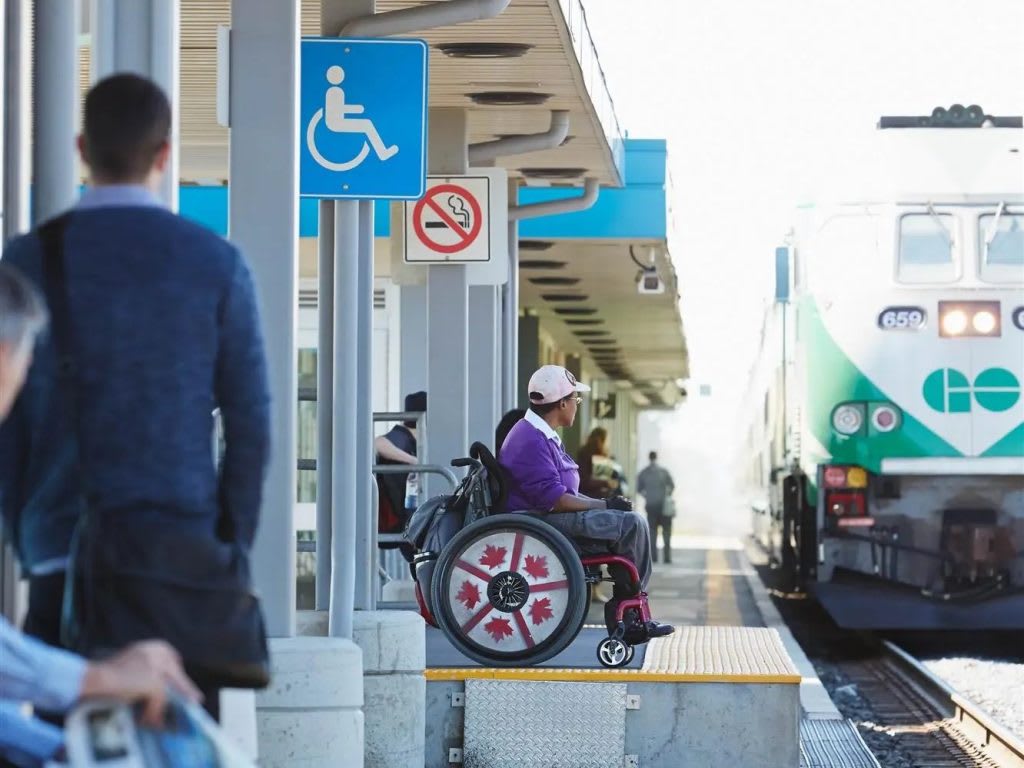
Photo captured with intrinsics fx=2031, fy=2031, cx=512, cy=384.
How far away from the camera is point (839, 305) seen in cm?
1555

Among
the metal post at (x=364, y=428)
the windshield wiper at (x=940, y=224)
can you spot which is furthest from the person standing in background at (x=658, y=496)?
the metal post at (x=364, y=428)

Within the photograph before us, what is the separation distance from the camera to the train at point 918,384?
14773 mm

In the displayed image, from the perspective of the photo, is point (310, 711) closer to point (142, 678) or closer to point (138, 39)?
point (138, 39)

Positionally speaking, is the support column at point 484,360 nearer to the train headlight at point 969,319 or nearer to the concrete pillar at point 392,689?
the train headlight at point 969,319

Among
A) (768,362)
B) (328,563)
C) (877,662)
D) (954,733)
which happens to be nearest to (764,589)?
(768,362)

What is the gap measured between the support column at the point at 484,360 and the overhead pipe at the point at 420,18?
209 inches

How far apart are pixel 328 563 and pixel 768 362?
14.3m

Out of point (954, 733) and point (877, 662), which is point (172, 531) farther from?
point (877, 662)

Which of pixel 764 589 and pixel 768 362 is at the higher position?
pixel 768 362

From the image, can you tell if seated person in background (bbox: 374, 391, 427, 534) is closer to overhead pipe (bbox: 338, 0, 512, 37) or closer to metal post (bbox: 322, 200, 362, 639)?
overhead pipe (bbox: 338, 0, 512, 37)

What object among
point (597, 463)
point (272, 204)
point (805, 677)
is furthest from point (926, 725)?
point (597, 463)

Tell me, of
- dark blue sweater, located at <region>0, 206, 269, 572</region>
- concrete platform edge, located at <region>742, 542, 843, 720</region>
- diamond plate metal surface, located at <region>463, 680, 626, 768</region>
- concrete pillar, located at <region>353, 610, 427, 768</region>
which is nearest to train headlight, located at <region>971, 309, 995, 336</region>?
concrete platform edge, located at <region>742, 542, 843, 720</region>

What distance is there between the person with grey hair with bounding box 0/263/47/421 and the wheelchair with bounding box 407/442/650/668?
17.2ft

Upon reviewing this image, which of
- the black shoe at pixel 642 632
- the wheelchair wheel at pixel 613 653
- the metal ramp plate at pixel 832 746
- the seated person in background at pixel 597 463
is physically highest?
the seated person in background at pixel 597 463
